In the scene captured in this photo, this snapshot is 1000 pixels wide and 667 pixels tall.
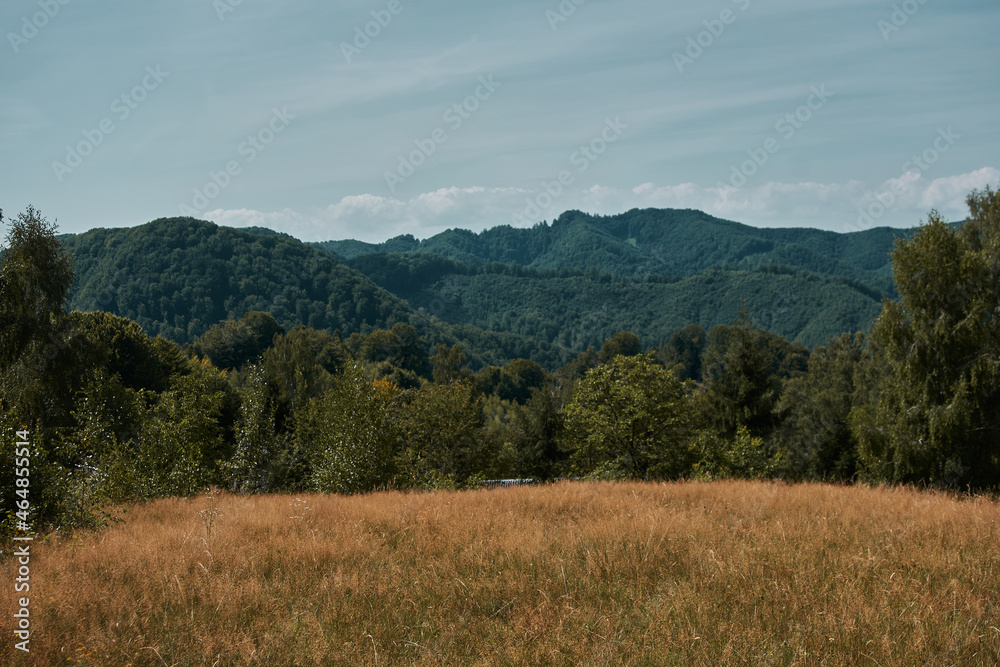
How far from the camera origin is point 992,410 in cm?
Result: 2002

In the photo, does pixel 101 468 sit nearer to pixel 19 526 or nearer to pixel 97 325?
pixel 19 526

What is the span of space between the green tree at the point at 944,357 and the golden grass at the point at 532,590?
14077 millimetres

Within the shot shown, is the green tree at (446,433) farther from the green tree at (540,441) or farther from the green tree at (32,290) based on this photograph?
the green tree at (32,290)

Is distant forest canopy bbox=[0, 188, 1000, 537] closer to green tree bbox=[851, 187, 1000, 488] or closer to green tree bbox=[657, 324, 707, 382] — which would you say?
green tree bbox=[851, 187, 1000, 488]

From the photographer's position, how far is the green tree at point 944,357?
1980cm

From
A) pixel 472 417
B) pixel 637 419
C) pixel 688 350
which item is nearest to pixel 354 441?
pixel 637 419

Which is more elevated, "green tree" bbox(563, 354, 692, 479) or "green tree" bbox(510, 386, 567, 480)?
"green tree" bbox(563, 354, 692, 479)

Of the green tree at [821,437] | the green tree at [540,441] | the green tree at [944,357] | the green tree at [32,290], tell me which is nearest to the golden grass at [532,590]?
the green tree at [944,357]

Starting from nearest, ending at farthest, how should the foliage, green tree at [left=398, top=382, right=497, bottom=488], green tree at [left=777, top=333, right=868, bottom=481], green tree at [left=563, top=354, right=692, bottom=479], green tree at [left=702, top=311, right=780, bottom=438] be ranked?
1. green tree at [left=563, top=354, right=692, bottom=479]
2. the foliage
3. green tree at [left=702, top=311, right=780, bottom=438]
4. green tree at [left=398, top=382, right=497, bottom=488]
5. green tree at [left=777, top=333, right=868, bottom=481]

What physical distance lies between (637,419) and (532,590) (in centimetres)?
1923

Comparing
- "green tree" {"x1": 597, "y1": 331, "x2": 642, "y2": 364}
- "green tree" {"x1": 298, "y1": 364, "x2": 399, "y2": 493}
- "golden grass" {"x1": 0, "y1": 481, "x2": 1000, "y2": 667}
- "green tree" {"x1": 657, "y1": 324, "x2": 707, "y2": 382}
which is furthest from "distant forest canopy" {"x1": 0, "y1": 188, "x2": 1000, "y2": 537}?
"green tree" {"x1": 657, "y1": 324, "x2": 707, "y2": 382}

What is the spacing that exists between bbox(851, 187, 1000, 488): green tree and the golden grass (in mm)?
14077

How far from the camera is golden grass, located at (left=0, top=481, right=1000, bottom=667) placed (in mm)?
4219

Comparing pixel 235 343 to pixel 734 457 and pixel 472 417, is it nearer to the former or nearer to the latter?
pixel 472 417
